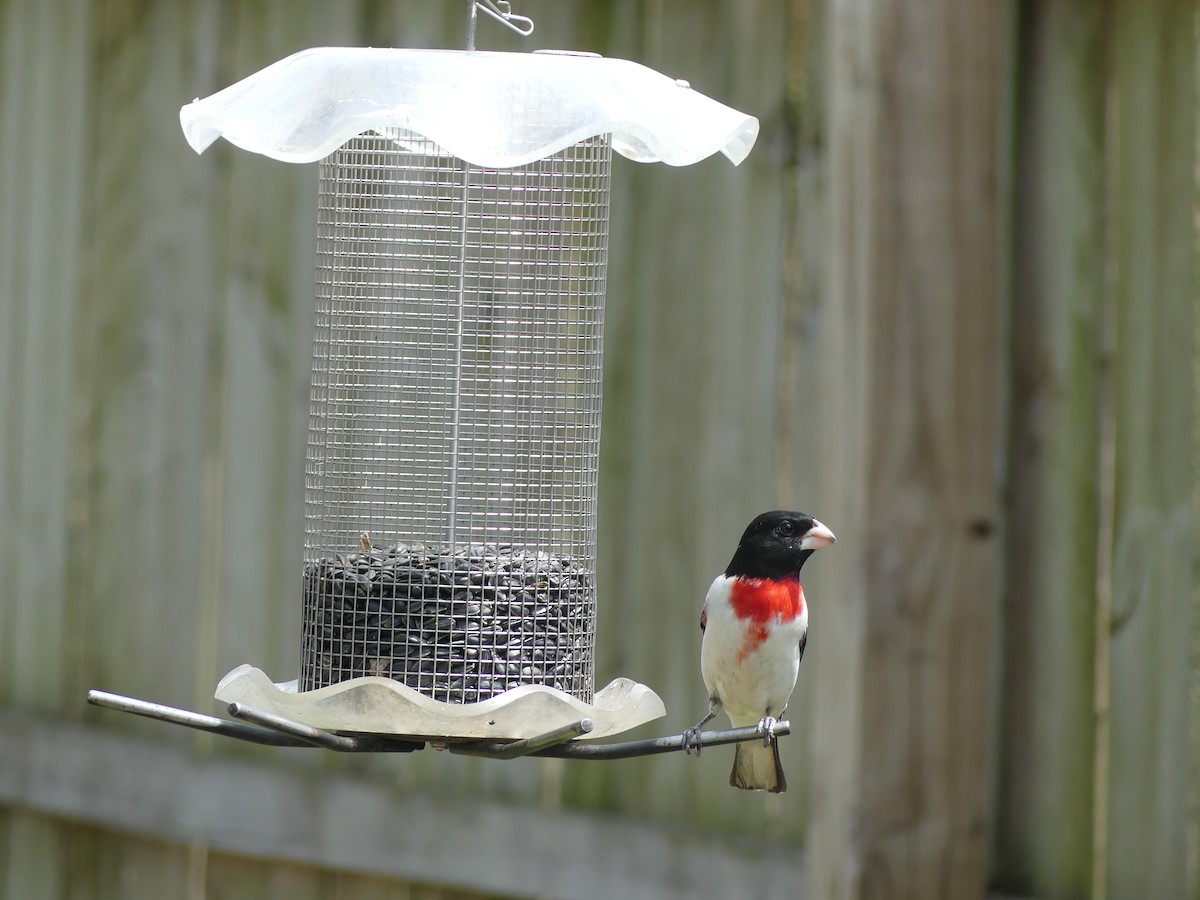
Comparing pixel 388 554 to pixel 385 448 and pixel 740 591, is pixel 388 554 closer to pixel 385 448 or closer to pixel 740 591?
pixel 385 448

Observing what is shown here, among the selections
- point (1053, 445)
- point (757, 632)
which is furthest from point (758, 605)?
point (1053, 445)

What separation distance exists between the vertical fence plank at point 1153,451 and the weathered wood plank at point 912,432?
0.54 metres

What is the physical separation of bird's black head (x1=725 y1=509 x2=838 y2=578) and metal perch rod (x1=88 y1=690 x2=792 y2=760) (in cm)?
69

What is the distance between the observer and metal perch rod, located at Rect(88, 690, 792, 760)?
7.00ft

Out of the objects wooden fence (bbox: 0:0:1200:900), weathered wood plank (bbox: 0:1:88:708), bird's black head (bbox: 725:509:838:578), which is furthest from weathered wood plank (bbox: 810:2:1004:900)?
weathered wood plank (bbox: 0:1:88:708)

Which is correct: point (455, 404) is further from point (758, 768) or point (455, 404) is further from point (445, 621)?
point (758, 768)

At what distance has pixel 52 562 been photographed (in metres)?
4.38

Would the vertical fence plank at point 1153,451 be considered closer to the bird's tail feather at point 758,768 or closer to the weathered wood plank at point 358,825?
the bird's tail feather at point 758,768

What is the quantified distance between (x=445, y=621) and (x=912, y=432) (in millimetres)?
901

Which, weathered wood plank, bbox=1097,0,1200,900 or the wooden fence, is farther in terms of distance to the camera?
weathered wood plank, bbox=1097,0,1200,900

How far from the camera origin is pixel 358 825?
3.95 meters

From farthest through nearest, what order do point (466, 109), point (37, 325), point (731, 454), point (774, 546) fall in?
point (37, 325) → point (731, 454) → point (774, 546) → point (466, 109)

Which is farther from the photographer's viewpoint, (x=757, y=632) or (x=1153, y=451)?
(x=757, y=632)

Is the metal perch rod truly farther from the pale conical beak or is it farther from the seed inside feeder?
the pale conical beak
